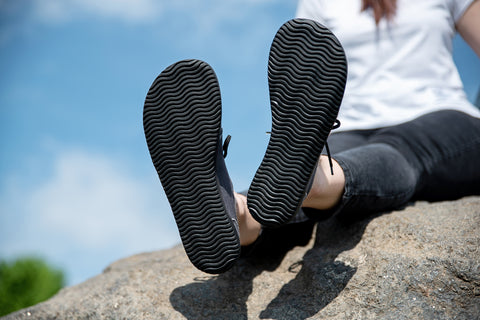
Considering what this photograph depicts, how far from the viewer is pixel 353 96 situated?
1.70 m

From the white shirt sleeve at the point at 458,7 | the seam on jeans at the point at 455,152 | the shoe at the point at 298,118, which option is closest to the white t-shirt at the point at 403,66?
the white shirt sleeve at the point at 458,7

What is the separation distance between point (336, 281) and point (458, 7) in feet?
3.55

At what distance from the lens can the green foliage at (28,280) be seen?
5969 mm

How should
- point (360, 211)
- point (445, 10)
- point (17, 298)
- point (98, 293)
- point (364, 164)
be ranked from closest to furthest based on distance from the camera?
point (364, 164), point (360, 211), point (98, 293), point (445, 10), point (17, 298)

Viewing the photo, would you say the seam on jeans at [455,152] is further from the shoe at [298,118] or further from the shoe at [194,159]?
the shoe at [194,159]

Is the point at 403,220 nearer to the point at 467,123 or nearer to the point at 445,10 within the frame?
the point at 467,123

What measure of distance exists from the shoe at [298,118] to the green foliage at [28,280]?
18.2ft

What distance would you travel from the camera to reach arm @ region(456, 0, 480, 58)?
163cm

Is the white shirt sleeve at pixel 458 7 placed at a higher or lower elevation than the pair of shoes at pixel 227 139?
lower

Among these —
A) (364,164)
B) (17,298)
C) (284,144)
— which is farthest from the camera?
(17,298)

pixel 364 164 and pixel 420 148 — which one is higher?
pixel 364 164

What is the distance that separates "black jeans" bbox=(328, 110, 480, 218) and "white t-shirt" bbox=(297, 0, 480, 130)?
0.26 feet

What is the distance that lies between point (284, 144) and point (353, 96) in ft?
2.33

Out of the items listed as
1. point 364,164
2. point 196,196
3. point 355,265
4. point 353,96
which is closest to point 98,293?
point 196,196
